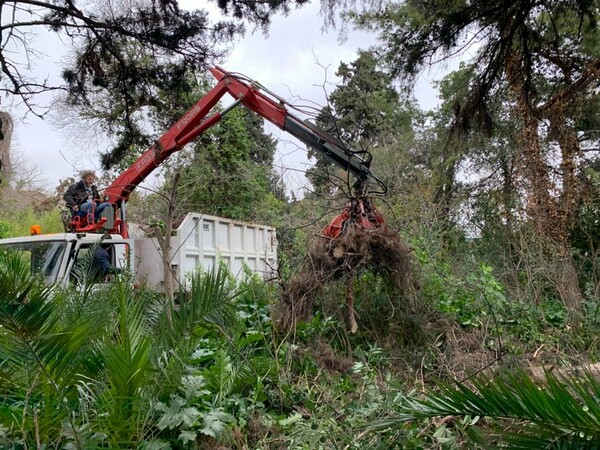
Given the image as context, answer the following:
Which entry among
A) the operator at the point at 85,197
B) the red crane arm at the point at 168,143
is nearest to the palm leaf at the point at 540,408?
the red crane arm at the point at 168,143

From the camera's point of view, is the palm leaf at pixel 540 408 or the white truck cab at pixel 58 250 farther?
the white truck cab at pixel 58 250

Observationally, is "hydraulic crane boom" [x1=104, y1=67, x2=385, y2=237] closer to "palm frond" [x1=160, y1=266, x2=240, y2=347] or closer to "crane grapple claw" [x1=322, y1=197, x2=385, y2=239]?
"crane grapple claw" [x1=322, y1=197, x2=385, y2=239]

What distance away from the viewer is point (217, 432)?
342 centimetres

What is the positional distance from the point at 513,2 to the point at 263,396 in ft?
13.6

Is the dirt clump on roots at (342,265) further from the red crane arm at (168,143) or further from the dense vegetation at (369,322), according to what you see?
the red crane arm at (168,143)

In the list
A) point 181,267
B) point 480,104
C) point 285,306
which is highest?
point 480,104

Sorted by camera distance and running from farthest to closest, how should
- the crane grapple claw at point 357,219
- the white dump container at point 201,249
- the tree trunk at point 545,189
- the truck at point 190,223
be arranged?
the tree trunk at point 545,189 → the white dump container at point 201,249 → the truck at point 190,223 → the crane grapple claw at point 357,219

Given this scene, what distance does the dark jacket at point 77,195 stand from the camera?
25.4 feet

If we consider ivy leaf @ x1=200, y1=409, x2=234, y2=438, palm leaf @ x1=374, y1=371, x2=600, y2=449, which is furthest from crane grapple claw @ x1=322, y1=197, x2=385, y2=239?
palm leaf @ x1=374, y1=371, x2=600, y2=449

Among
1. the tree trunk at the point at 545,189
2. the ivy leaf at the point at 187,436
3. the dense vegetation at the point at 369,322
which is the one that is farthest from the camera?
the tree trunk at the point at 545,189

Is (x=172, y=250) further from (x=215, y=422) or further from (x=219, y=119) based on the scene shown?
(x=215, y=422)

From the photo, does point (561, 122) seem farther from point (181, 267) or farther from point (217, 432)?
point (217, 432)

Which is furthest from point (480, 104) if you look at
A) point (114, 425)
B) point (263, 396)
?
point (114, 425)

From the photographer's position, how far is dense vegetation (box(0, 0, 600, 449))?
8.41ft
